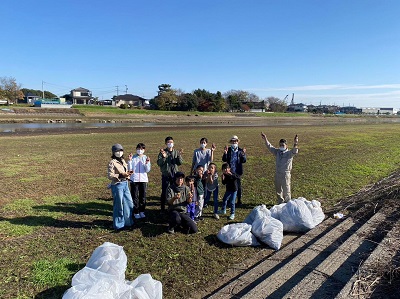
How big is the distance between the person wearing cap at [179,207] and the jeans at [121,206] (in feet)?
2.88

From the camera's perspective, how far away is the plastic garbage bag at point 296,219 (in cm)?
554

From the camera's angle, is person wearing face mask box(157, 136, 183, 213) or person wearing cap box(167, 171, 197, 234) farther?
person wearing face mask box(157, 136, 183, 213)

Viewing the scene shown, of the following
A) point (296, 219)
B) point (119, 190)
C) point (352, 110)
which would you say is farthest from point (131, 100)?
point (352, 110)

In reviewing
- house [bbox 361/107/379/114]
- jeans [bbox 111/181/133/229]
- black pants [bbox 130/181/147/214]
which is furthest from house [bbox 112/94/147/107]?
house [bbox 361/107/379/114]

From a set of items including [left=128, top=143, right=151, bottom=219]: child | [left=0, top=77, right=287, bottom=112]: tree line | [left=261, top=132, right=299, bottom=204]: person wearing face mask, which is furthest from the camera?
[left=0, top=77, right=287, bottom=112]: tree line

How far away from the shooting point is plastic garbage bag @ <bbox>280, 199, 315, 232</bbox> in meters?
5.54

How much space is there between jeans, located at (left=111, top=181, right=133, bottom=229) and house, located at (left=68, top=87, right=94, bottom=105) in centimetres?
9688

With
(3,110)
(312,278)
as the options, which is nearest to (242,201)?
(312,278)

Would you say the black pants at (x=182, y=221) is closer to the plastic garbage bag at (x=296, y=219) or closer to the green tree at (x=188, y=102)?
the plastic garbage bag at (x=296, y=219)

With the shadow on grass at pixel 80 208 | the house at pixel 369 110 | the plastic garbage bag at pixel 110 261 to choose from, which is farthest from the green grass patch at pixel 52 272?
the house at pixel 369 110

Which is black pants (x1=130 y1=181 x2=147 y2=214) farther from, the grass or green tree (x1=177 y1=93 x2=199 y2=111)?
green tree (x1=177 y1=93 x2=199 y2=111)

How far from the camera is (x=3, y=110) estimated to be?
160 ft

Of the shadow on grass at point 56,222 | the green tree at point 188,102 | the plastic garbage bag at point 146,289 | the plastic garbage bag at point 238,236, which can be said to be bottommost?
the shadow on grass at point 56,222

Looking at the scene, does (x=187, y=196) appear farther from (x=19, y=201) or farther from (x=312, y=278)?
(x=19, y=201)
